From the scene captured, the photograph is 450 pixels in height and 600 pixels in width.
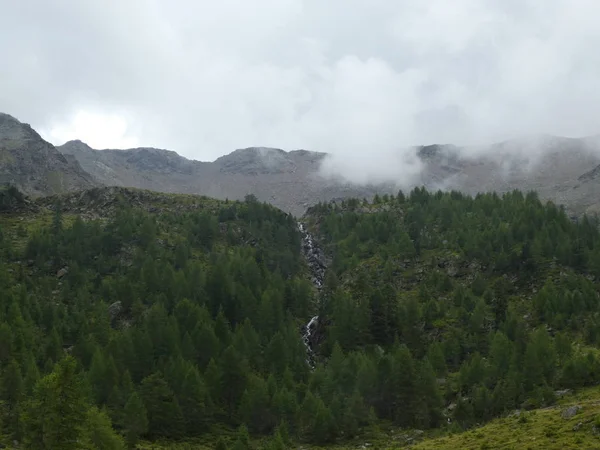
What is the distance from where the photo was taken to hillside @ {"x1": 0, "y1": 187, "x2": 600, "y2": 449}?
78.2m

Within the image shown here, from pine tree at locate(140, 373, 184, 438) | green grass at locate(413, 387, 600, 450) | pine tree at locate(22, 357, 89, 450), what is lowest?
pine tree at locate(140, 373, 184, 438)

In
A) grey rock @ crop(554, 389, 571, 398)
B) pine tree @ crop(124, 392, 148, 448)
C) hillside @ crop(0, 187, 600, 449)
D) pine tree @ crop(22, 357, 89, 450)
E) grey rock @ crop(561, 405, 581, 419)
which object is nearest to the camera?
pine tree @ crop(22, 357, 89, 450)

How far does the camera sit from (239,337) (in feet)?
344

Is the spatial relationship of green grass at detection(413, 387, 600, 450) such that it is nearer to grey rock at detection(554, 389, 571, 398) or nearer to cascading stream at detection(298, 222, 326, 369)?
grey rock at detection(554, 389, 571, 398)

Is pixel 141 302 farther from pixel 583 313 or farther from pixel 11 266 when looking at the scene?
pixel 583 313

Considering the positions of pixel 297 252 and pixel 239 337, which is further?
pixel 297 252

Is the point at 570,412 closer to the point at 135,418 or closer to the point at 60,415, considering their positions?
the point at 60,415

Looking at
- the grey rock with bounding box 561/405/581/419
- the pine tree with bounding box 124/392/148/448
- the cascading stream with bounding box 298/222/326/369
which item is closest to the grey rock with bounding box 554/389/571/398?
the grey rock with bounding box 561/405/581/419

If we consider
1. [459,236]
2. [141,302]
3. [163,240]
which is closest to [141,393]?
[141,302]

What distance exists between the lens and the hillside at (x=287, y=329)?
257 ft

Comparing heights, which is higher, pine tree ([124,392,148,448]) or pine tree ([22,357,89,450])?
pine tree ([22,357,89,450])

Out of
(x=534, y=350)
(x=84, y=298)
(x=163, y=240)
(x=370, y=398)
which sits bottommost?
(x=370, y=398)

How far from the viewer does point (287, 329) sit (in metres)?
118

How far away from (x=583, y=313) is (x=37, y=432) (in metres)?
102
